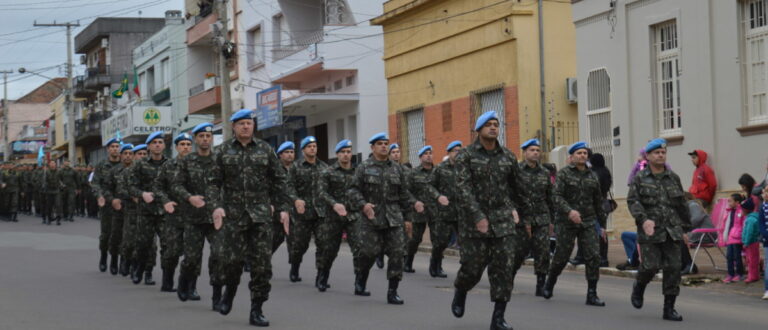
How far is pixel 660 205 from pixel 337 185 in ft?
14.8

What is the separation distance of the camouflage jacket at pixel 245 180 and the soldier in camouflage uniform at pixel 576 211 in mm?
3707

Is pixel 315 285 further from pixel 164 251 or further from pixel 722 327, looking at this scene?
pixel 722 327

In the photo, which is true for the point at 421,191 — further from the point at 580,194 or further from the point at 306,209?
the point at 580,194

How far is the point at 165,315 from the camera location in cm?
1173

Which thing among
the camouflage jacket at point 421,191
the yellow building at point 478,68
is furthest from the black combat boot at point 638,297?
the yellow building at point 478,68

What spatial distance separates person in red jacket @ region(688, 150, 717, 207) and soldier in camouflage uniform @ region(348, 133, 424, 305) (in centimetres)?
750

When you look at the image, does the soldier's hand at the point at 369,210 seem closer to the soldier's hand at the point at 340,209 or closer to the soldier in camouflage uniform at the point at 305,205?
the soldier's hand at the point at 340,209

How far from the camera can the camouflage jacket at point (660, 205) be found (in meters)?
11.4

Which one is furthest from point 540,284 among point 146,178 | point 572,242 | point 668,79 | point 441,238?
point 668,79

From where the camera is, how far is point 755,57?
1898 cm

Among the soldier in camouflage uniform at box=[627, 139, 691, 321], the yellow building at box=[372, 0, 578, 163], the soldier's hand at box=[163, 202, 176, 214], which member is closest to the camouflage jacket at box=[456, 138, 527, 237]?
the soldier in camouflage uniform at box=[627, 139, 691, 321]

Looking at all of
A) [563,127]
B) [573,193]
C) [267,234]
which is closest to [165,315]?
[267,234]

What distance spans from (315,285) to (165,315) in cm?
355

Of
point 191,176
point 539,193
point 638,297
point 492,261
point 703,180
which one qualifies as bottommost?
point 638,297
